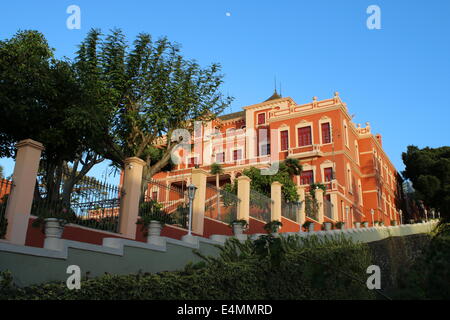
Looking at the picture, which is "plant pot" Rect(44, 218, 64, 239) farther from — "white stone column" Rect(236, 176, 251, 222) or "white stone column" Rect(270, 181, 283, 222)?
"white stone column" Rect(270, 181, 283, 222)

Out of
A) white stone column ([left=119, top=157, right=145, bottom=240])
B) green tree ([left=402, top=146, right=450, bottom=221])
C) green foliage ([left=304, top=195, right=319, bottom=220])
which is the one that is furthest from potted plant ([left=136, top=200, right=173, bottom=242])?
green tree ([left=402, top=146, right=450, bottom=221])

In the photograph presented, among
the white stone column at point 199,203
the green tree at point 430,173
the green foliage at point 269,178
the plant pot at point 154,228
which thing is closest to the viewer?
the plant pot at point 154,228

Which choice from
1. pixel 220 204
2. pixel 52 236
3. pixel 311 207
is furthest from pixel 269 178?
pixel 52 236

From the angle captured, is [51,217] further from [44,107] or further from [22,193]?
[44,107]

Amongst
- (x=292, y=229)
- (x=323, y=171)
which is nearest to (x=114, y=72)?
(x=292, y=229)

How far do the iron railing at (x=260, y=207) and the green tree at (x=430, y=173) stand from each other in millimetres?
26423

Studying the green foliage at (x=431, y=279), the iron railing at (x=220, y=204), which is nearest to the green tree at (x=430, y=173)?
the iron railing at (x=220, y=204)

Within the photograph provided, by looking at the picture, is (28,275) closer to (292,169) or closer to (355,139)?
(292,169)

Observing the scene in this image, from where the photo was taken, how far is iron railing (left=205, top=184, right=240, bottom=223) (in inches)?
586

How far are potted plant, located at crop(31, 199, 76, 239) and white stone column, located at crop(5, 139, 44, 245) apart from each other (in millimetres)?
327

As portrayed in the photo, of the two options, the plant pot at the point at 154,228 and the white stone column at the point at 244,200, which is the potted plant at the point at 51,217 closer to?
the plant pot at the point at 154,228

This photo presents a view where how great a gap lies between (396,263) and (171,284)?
40.4 feet

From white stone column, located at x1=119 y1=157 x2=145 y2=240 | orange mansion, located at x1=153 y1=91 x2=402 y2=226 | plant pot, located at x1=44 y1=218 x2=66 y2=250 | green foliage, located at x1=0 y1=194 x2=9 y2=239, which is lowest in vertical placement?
plant pot, located at x1=44 y1=218 x2=66 y2=250

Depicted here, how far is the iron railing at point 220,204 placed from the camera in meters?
14.9
